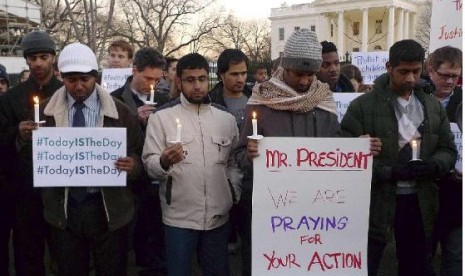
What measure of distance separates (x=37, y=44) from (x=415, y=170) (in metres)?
2.70

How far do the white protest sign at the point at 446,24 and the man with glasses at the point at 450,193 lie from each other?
65 cm

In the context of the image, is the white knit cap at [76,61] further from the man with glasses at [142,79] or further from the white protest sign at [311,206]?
the man with glasses at [142,79]

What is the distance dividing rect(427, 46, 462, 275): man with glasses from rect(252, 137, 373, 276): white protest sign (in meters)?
0.72

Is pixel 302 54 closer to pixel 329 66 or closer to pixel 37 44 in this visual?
pixel 37 44

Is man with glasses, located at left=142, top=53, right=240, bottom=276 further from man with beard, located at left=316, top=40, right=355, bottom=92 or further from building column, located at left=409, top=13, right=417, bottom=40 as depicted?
building column, located at left=409, top=13, right=417, bottom=40

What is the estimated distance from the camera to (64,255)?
3393 millimetres

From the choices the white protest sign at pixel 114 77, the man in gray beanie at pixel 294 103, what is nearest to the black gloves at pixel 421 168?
the man in gray beanie at pixel 294 103

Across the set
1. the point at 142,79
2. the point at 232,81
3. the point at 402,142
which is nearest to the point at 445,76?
the point at 402,142

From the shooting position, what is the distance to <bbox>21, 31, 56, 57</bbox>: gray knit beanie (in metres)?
4.04

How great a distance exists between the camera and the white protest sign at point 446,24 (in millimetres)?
4641

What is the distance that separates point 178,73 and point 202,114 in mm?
324

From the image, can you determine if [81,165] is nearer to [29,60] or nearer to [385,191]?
[29,60]

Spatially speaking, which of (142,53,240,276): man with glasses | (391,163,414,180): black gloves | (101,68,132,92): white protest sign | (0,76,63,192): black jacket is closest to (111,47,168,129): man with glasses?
(0,76,63,192): black jacket

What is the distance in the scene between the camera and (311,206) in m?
3.32
